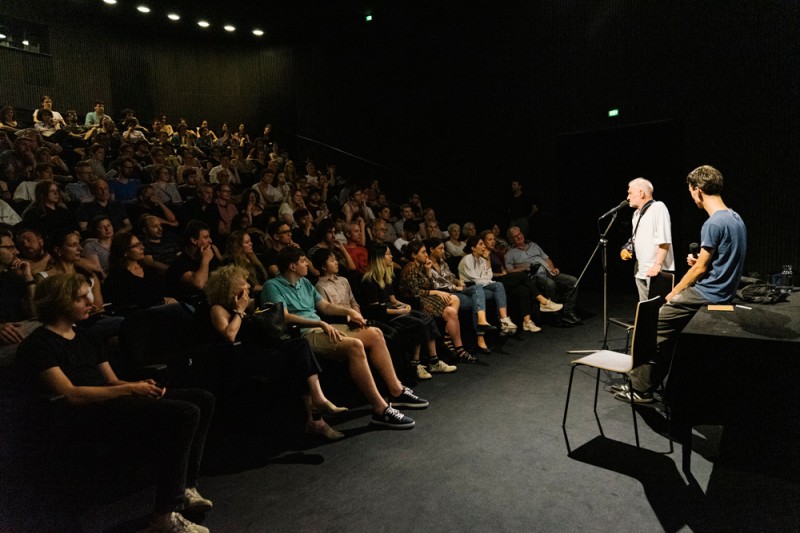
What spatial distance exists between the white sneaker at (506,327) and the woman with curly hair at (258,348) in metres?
2.42

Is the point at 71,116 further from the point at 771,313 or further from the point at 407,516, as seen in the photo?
A: the point at 771,313

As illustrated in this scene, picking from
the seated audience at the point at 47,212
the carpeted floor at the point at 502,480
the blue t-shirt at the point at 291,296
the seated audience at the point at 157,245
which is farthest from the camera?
the seated audience at the point at 47,212

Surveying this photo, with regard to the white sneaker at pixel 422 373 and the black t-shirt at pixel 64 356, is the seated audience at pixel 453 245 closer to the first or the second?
the white sneaker at pixel 422 373

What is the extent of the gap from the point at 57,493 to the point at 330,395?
195 centimetres

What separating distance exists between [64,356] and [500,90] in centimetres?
761

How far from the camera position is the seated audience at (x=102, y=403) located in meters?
2.00

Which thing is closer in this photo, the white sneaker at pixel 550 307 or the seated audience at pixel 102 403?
the seated audience at pixel 102 403

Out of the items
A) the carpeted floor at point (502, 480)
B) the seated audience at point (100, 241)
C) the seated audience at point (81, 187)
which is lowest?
the carpeted floor at point (502, 480)

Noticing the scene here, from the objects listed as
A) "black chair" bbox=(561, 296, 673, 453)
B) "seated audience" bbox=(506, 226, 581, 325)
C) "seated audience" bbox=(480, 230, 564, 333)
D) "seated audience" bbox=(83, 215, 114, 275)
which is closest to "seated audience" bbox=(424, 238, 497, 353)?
"seated audience" bbox=(480, 230, 564, 333)

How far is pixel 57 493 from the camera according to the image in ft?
6.29

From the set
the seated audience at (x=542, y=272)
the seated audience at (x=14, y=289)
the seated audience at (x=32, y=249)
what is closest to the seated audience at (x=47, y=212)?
the seated audience at (x=32, y=249)

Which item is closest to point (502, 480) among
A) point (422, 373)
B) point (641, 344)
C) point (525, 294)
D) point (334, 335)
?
point (641, 344)

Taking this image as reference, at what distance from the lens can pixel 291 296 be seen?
11.3 ft

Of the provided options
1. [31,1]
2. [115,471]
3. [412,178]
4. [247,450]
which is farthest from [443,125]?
[31,1]
